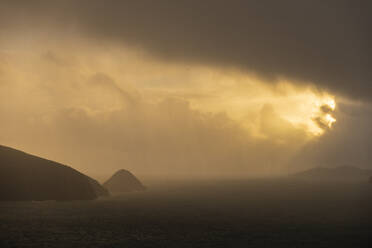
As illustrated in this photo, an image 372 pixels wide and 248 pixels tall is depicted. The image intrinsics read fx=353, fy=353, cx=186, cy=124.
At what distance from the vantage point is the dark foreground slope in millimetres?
119750

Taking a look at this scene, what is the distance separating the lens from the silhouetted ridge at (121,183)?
18800 centimetres

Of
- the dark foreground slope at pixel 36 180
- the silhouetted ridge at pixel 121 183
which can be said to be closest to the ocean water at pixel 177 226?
the dark foreground slope at pixel 36 180

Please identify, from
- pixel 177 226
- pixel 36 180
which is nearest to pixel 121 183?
pixel 36 180

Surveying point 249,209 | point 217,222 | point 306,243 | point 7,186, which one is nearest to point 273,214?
point 249,209

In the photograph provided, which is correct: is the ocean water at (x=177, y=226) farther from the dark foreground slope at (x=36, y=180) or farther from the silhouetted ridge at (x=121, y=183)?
the silhouetted ridge at (x=121, y=183)

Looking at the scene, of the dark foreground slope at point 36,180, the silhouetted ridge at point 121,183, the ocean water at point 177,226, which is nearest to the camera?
the ocean water at point 177,226

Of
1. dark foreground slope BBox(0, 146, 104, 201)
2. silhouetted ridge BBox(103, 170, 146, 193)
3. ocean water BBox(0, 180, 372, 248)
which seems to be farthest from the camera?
silhouetted ridge BBox(103, 170, 146, 193)

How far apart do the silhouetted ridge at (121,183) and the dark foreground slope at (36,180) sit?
1999 inches

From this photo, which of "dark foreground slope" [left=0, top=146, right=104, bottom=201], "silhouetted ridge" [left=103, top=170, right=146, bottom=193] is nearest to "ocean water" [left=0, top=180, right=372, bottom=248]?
"dark foreground slope" [left=0, top=146, right=104, bottom=201]

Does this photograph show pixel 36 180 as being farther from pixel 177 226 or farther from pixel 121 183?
pixel 121 183

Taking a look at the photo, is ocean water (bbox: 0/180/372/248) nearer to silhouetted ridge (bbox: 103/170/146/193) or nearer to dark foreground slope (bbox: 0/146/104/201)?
dark foreground slope (bbox: 0/146/104/201)

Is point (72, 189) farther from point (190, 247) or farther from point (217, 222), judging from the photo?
point (190, 247)

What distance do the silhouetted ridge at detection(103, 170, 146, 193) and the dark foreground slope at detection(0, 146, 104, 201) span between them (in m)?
50.8

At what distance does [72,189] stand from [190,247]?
82.6 m
